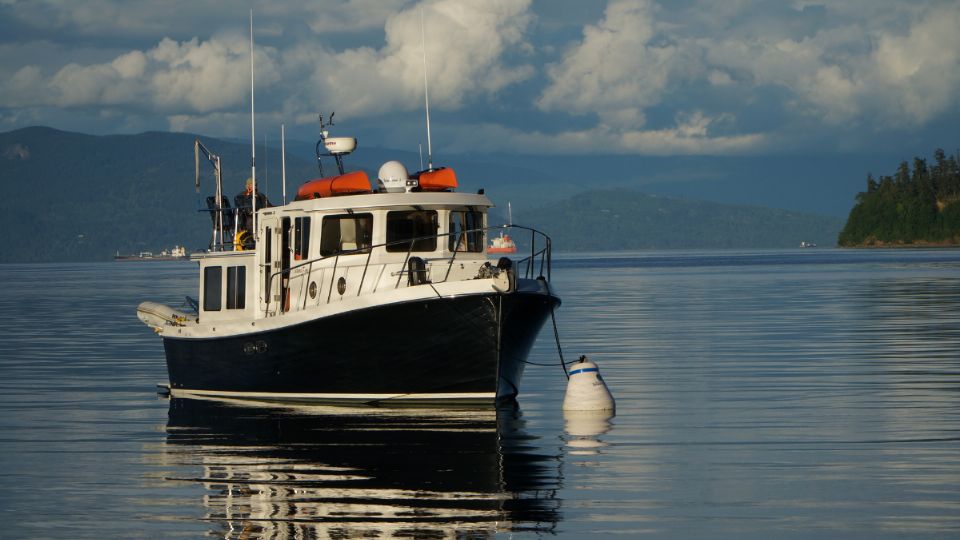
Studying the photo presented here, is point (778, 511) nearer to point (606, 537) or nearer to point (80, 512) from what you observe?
point (606, 537)

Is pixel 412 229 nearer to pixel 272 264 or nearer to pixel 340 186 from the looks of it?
pixel 340 186

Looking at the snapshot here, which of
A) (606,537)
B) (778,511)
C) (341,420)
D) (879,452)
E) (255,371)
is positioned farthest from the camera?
(255,371)

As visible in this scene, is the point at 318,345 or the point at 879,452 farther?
the point at 318,345

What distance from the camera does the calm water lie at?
14.7 meters

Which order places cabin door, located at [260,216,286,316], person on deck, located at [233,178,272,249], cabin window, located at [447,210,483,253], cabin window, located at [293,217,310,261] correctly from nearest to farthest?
cabin window, located at [293,217,310,261] < cabin window, located at [447,210,483,253] < cabin door, located at [260,216,286,316] < person on deck, located at [233,178,272,249]

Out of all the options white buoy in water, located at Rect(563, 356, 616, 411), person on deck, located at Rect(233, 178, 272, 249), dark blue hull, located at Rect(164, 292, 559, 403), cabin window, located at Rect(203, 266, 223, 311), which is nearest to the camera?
dark blue hull, located at Rect(164, 292, 559, 403)

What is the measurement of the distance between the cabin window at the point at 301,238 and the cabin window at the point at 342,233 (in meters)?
0.32

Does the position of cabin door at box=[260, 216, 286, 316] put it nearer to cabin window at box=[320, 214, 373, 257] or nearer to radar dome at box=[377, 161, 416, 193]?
cabin window at box=[320, 214, 373, 257]

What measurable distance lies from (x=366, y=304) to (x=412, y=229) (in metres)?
2.72

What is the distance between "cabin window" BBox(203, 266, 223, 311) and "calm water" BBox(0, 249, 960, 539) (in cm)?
185

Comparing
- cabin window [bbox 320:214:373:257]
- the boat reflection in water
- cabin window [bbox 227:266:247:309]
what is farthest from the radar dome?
the boat reflection in water

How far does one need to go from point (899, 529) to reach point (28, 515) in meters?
8.68

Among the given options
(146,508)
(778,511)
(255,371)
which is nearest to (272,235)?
(255,371)

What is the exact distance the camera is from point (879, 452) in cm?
1867
